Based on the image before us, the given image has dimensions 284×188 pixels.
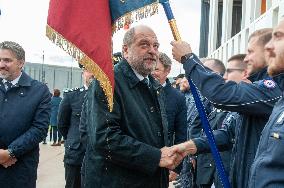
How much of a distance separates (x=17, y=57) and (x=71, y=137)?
1620mm

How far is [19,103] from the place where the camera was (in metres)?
4.27

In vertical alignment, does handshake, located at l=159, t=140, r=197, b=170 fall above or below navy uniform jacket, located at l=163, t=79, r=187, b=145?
below

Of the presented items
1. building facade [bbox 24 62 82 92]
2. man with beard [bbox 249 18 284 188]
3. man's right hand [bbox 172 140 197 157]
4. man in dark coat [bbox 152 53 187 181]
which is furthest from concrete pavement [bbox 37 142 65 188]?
building facade [bbox 24 62 82 92]

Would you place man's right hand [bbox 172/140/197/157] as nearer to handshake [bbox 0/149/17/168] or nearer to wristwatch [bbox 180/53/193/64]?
wristwatch [bbox 180/53/193/64]

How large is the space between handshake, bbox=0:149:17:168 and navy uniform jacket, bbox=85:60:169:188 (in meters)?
1.00

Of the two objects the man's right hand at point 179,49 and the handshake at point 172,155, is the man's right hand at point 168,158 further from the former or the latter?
the man's right hand at point 179,49

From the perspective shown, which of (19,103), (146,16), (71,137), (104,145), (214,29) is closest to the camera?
(104,145)

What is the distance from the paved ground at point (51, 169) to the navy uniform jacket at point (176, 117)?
4.09 m

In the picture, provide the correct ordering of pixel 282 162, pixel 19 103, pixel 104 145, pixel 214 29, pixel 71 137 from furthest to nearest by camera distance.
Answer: pixel 214 29
pixel 71 137
pixel 19 103
pixel 104 145
pixel 282 162

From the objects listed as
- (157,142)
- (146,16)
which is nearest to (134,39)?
(146,16)

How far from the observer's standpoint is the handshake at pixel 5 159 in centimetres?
402

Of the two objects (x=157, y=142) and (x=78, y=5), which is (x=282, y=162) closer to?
(x=157, y=142)

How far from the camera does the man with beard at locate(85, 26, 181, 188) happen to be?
3084 mm

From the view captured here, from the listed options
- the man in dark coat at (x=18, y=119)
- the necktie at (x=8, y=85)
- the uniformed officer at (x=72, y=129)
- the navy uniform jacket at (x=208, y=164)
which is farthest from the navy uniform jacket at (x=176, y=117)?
the necktie at (x=8, y=85)
